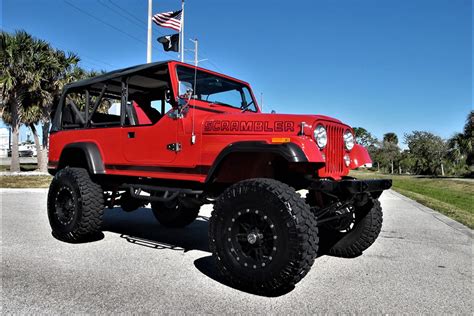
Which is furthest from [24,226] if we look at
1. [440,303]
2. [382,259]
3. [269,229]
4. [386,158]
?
[386,158]

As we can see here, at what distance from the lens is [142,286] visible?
3350 millimetres

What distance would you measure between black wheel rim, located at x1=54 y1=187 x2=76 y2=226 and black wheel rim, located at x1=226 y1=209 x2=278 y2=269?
262cm

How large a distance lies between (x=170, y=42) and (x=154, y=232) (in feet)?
29.8

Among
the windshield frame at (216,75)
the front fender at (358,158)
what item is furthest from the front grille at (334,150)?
the windshield frame at (216,75)

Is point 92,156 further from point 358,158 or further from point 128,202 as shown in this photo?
point 358,158

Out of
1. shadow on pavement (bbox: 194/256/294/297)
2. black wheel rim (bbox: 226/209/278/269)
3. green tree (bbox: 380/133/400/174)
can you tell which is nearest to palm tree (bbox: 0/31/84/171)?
shadow on pavement (bbox: 194/256/294/297)

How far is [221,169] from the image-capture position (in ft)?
12.7

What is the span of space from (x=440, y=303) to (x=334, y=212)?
1208 millimetres

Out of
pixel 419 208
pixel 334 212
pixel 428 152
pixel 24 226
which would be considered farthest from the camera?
pixel 428 152

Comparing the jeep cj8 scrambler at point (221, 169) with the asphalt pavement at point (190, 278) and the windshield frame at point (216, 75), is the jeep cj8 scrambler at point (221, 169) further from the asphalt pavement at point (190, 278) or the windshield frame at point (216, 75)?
the asphalt pavement at point (190, 278)

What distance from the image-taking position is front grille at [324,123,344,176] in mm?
3686

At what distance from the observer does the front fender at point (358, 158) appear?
13.5ft

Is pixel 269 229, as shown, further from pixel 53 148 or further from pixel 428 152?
pixel 428 152

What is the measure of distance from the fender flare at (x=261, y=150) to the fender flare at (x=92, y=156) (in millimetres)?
1934
